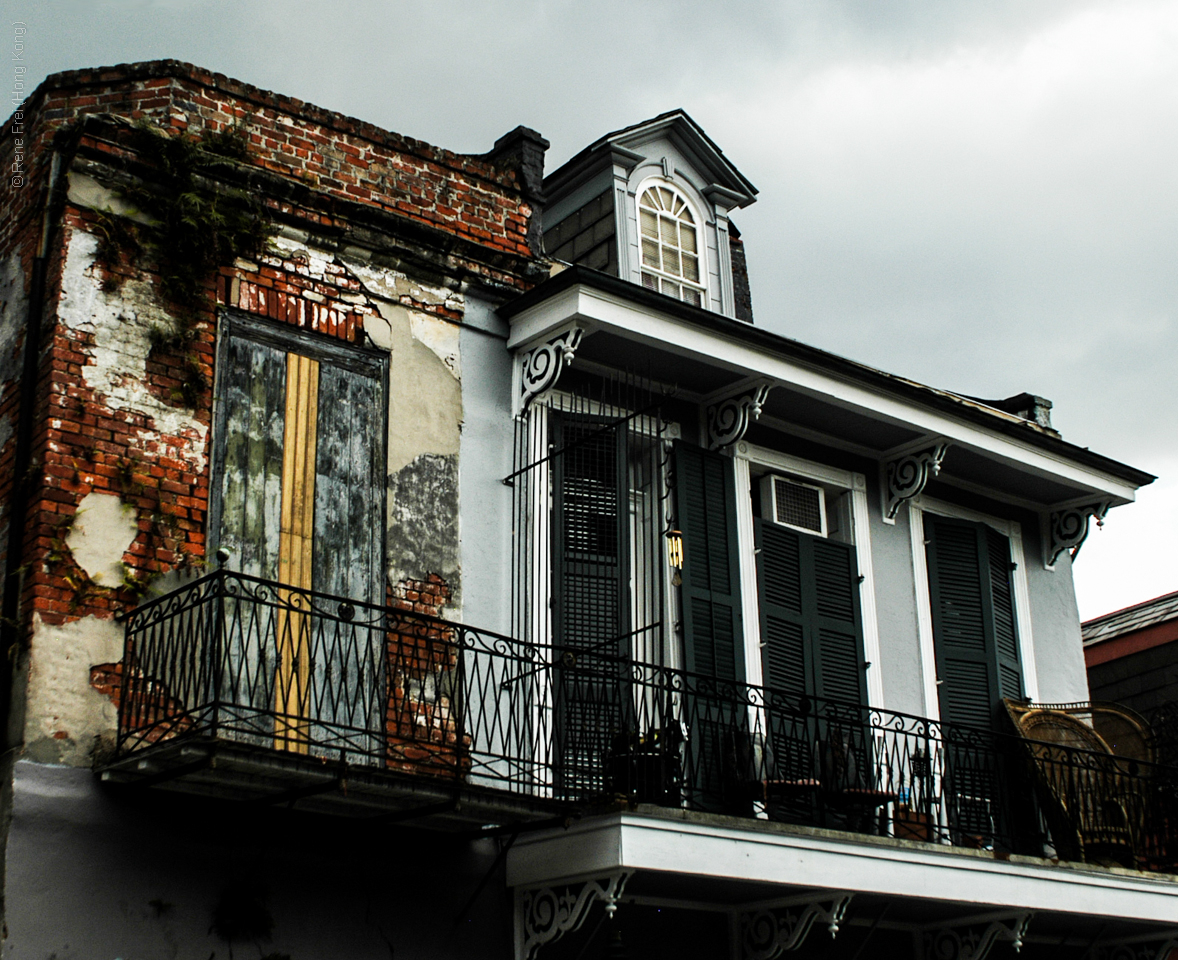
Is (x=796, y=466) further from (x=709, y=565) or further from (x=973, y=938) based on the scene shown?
(x=973, y=938)

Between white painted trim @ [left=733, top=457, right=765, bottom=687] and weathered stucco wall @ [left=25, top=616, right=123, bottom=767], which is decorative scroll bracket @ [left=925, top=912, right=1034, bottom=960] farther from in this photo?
weathered stucco wall @ [left=25, top=616, right=123, bottom=767]

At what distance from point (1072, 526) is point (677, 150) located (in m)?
4.73

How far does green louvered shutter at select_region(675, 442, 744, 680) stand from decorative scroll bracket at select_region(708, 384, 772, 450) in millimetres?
153

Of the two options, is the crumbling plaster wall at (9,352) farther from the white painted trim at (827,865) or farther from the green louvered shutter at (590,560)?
the white painted trim at (827,865)

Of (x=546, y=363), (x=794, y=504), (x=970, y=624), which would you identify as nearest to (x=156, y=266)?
(x=546, y=363)

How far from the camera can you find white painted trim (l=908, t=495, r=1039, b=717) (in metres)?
12.0

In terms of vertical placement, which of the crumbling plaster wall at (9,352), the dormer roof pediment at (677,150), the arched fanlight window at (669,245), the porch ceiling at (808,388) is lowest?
the crumbling plaster wall at (9,352)

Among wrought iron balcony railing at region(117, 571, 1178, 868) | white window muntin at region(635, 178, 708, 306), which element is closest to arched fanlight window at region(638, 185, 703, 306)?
white window muntin at region(635, 178, 708, 306)

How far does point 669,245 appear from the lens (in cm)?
1221

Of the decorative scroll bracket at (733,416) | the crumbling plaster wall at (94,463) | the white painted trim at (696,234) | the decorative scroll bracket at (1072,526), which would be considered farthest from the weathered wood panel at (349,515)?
the decorative scroll bracket at (1072,526)

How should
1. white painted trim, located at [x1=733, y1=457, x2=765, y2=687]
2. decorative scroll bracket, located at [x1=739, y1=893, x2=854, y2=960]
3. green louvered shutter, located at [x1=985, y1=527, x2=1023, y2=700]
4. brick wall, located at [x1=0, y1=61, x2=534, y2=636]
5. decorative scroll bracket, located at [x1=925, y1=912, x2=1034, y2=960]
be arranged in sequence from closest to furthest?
brick wall, located at [x1=0, y1=61, x2=534, y2=636] < decorative scroll bracket, located at [x1=739, y1=893, x2=854, y2=960] < decorative scroll bracket, located at [x1=925, y1=912, x2=1034, y2=960] < white painted trim, located at [x1=733, y1=457, x2=765, y2=687] < green louvered shutter, located at [x1=985, y1=527, x2=1023, y2=700]

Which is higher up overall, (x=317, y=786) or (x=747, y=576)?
(x=747, y=576)

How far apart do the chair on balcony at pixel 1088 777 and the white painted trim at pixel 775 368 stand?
1.96 meters

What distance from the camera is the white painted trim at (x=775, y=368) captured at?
9.65 m
